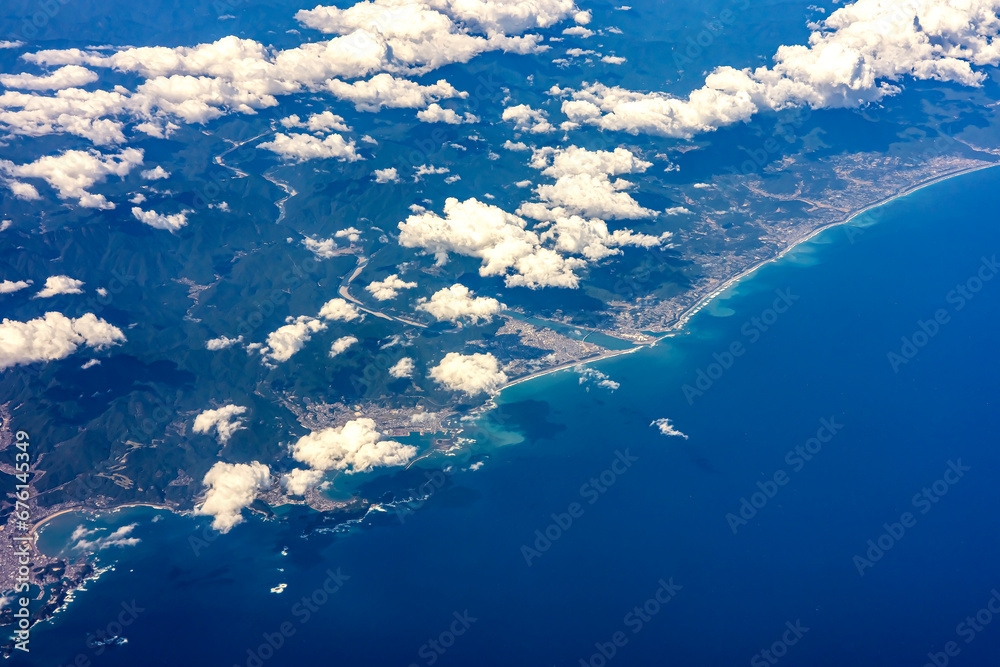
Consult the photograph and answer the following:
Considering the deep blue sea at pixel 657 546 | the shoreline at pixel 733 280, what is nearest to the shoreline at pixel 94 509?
the deep blue sea at pixel 657 546

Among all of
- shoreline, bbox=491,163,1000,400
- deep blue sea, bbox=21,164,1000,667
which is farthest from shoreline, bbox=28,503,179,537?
shoreline, bbox=491,163,1000,400

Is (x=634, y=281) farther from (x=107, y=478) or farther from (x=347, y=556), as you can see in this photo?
(x=107, y=478)

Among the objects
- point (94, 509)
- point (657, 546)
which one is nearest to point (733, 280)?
point (657, 546)

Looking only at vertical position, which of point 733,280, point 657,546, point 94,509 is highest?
point 733,280

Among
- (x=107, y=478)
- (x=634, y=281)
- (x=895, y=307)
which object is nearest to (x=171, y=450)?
(x=107, y=478)

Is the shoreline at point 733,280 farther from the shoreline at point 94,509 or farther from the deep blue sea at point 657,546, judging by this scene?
the shoreline at point 94,509

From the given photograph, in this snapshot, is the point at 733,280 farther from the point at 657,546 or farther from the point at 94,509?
the point at 94,509
